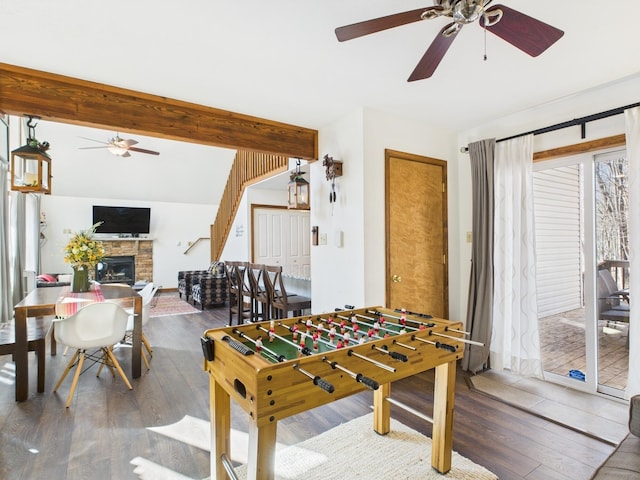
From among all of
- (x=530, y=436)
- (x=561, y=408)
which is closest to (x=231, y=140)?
(x=530, y=436)

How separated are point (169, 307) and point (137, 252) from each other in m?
2.94

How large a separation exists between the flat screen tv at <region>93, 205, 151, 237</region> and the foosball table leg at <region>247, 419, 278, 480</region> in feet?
29.3

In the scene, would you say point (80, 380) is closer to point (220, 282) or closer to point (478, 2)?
point (220, 282)

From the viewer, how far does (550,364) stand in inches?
129

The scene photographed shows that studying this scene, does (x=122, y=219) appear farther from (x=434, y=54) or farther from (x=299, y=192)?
(x=434, y=54)

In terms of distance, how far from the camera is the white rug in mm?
1902

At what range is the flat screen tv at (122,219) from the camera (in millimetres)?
8508

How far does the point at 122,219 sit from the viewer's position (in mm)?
8758

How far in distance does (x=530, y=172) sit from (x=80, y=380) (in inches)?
190

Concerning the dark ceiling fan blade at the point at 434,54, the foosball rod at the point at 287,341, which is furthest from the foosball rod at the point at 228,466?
the dark ceiling fan blade at the point at 434,54

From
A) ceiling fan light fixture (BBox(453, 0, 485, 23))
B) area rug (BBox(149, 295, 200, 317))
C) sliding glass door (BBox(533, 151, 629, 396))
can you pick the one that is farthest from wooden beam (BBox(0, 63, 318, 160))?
area rug (BBox(149, 295, 200, 317))

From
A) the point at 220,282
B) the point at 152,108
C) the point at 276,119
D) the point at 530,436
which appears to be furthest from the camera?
the point at 220,282

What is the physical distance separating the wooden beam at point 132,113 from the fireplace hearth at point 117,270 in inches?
279

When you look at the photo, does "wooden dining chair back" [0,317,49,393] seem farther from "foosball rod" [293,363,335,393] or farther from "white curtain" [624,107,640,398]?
"white curtain" [624,107,640,398]
